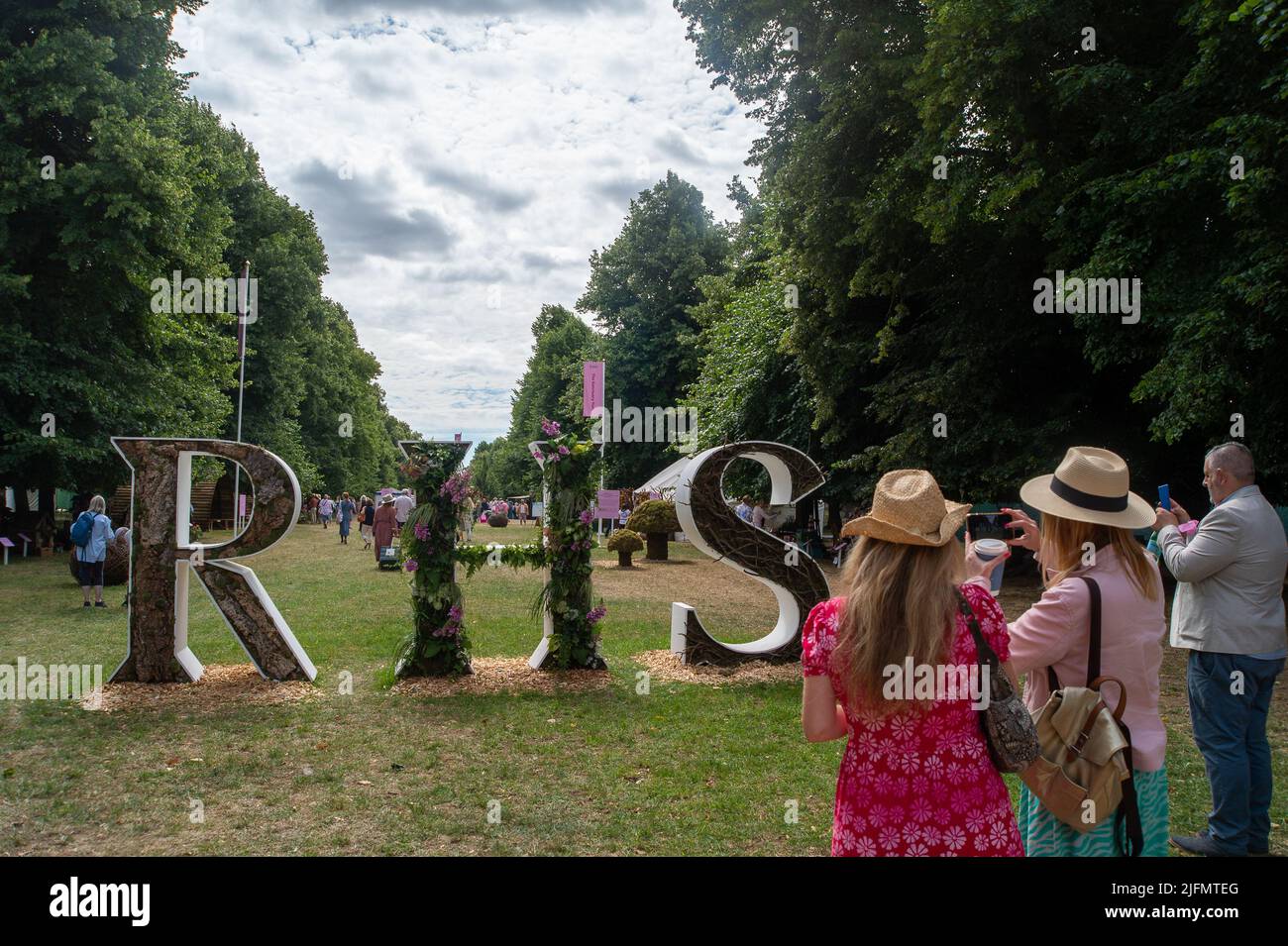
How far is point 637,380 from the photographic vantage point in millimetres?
44594

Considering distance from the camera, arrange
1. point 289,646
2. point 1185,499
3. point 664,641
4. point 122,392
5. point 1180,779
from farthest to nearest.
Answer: point 122,392 < point 1185,499 < point 664,641 < point 289,646 < point 1180,779

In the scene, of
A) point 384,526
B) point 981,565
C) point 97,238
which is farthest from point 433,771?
point 97,238

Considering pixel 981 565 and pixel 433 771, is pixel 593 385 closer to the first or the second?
pixel 433 771

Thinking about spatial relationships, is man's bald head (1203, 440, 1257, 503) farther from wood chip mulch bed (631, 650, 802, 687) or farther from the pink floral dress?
wood chip mulch bed (631, 650, 802, 687)

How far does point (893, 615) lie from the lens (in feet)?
8.46

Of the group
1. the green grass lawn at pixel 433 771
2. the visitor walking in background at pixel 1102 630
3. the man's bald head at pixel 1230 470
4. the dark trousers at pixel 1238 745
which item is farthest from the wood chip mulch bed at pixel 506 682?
the visitor walking in background at pixel 1102 630

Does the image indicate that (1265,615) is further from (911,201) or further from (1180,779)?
(911,201)

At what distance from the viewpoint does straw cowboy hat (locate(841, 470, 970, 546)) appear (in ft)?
8.54

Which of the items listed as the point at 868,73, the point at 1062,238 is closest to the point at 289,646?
the point at 1062,238

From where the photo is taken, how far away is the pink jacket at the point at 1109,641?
125 inches

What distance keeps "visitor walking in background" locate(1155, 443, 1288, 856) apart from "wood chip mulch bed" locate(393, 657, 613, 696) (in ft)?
19.7

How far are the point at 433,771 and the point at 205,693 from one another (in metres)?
3.65

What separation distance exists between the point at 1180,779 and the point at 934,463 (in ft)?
41.7

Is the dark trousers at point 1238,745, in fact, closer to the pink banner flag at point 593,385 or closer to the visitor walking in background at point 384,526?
the visitor walking in background at point 384,526
